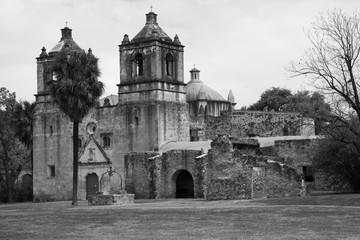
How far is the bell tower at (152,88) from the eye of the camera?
53625mm

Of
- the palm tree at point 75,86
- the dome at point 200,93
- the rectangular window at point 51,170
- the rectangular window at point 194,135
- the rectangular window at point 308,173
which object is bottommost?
the rectangular window at point 308,173

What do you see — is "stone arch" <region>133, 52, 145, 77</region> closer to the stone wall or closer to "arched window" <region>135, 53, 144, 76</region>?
"arched window" <region>135, 53, 144, 76</region>

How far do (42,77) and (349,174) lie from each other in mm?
27625

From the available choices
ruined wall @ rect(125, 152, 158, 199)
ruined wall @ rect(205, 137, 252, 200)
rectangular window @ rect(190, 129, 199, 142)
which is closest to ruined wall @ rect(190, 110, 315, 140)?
rectangular window @ rect(190, 129, 199, 142)

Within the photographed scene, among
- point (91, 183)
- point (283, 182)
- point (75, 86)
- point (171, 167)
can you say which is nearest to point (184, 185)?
point (171, 167)

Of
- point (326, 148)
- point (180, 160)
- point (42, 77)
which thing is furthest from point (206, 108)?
point (326, 148)

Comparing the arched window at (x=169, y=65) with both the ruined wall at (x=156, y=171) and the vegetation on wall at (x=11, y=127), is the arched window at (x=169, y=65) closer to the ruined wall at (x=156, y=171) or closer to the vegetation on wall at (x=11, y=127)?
the ruined wall at (x=156, y=171)

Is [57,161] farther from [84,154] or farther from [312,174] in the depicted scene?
[312,174]

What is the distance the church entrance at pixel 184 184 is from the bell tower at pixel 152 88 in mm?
2985

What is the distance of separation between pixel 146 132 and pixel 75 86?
33.4ft

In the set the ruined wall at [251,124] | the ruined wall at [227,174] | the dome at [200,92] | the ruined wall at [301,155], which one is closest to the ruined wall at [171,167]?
the ruined wall at [301,155]

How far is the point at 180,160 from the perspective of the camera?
49.4 meters

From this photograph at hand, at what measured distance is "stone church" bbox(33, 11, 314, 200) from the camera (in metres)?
50.1

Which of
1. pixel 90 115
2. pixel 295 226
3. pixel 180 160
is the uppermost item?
pixel 90 115
